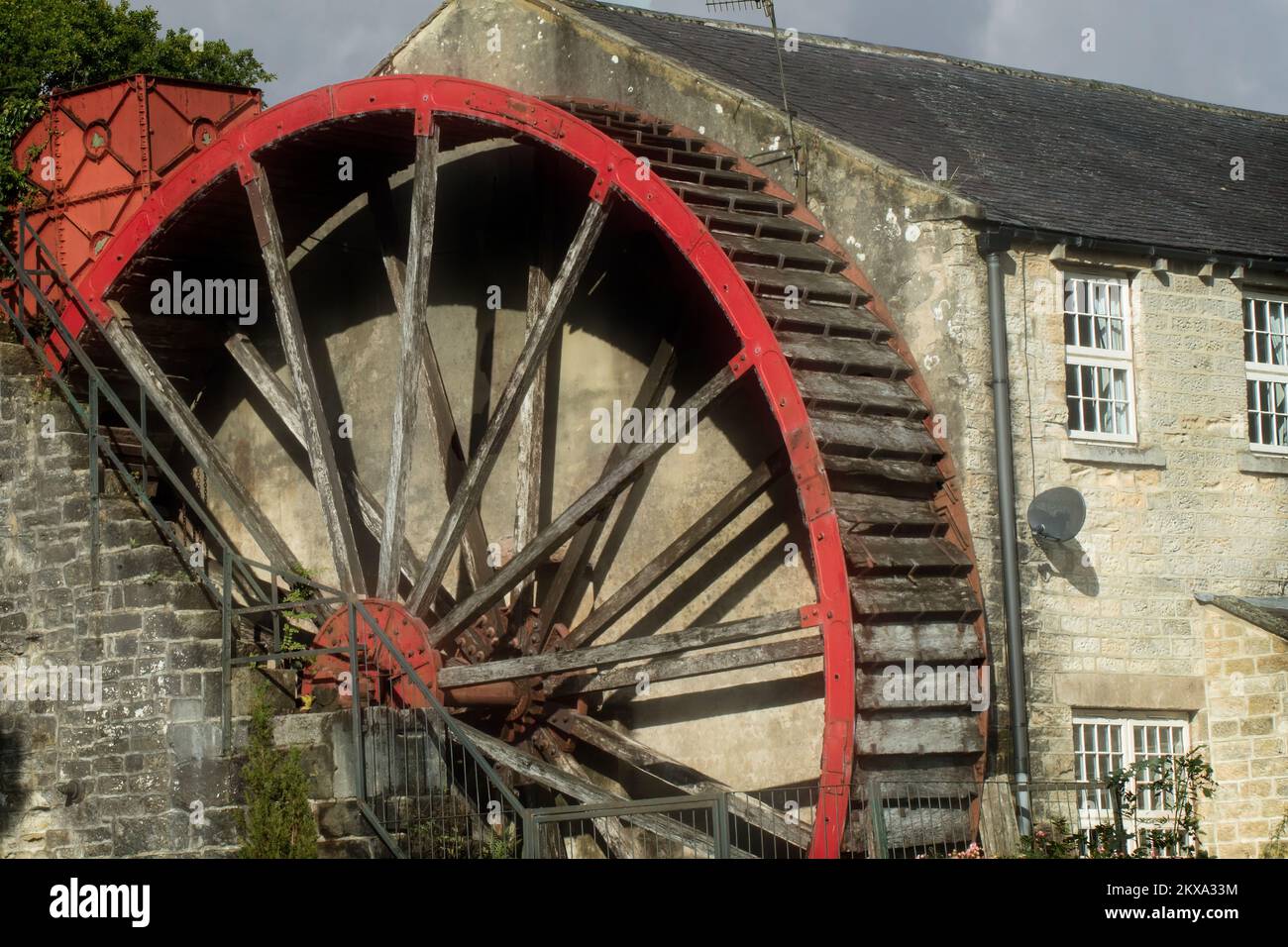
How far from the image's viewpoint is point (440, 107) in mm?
13727

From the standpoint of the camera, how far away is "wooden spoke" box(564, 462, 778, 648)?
13.3 meters

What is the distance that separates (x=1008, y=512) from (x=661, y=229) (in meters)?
2.85

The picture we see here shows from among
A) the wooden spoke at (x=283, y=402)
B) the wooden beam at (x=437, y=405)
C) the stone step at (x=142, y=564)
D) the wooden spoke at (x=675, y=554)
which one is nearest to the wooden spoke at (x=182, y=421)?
the wooden spoke at (x=283, y=402)

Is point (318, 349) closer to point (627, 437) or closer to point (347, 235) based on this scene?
point (347, 235)

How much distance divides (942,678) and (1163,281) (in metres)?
3.74

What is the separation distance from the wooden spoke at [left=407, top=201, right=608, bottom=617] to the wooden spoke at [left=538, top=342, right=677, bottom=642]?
2.50 feet

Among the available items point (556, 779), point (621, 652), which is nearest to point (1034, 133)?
point (621, 652)

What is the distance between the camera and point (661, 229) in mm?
12797

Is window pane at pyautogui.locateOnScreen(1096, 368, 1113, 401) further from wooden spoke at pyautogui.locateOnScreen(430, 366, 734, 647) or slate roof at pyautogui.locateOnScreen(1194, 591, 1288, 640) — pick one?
wooden spoke at pyautogui.locateOnScreen(430, 366, 734, 647)

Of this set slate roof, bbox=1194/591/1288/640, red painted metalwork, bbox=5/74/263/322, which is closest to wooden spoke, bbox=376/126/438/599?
red painted metalwork, bbox=5/74/263/322
